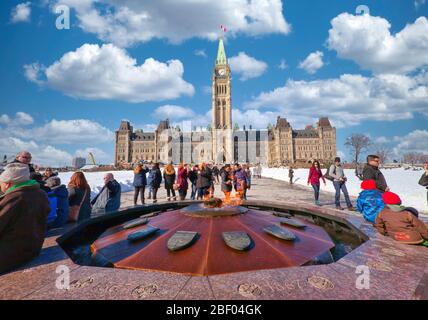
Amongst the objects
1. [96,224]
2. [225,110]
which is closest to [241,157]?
[225,110]

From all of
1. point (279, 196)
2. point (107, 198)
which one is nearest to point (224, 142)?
point (279, 196)

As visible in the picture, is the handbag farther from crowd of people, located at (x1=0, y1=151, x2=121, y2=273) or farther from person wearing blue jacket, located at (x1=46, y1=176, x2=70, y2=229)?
crowd of people, located at (x1=0, y1=151, x2=121, y2=273)

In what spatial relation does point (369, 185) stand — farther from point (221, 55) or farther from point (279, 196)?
point (221, 55)

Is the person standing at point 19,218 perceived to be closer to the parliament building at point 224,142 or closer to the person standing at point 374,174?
the person standing at point 374,174

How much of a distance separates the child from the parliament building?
96.7m

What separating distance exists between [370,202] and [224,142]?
97072 mm

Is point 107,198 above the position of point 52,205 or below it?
below

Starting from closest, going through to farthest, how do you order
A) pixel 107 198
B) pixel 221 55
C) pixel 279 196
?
1. pixel 107 198
2. pixel 279 196
3. pixel 221 55

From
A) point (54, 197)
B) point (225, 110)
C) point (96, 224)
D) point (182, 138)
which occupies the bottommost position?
point (96, 224)

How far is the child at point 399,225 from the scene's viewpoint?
3.17 m

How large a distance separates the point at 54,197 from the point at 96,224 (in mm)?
1082

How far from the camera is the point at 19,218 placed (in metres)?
2.71
